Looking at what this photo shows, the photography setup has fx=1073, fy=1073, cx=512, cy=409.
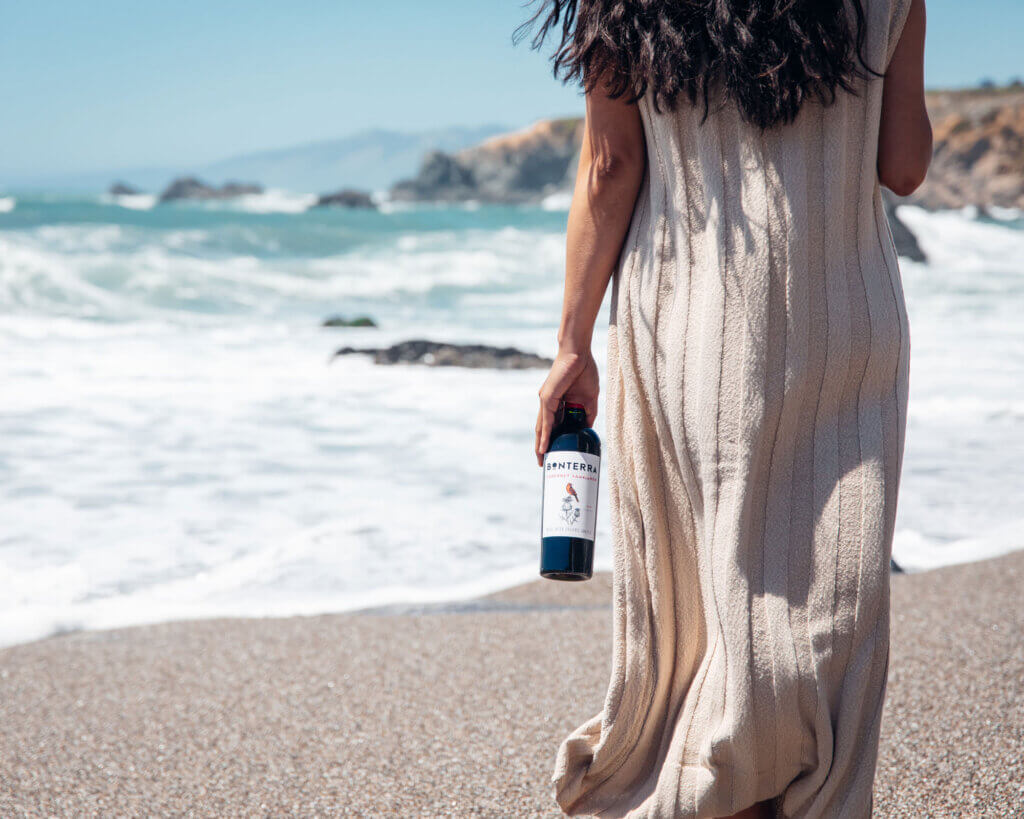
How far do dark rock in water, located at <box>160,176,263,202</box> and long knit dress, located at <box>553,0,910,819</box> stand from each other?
7777cm

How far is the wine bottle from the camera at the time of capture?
172cm

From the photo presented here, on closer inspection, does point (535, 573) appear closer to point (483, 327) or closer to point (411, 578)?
point (411, 578)

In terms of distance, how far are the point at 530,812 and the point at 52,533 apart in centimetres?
352

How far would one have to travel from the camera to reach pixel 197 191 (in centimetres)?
7800

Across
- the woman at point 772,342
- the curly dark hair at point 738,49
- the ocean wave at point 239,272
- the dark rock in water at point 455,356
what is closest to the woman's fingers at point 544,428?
the woman at point 772,342

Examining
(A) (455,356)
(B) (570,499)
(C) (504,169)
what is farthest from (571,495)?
(C) (504,169)

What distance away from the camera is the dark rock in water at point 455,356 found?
31.4 ft

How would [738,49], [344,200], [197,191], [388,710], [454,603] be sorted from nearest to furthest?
[738,49] → [388,710] → [454,603] → [344,200] → [197,191]

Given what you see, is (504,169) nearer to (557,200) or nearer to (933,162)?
(557,200)

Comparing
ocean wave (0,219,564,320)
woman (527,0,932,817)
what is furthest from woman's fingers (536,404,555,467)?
ocean wave (0,219,564,320)

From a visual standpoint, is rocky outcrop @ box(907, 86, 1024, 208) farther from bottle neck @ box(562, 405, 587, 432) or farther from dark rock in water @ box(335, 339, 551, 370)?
bottle neck @ box(562, 405, 587, 432)

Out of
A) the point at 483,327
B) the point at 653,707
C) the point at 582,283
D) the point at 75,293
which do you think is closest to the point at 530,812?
the point at 653,707

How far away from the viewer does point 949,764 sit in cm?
247

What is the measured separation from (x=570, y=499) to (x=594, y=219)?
449 millimetres
